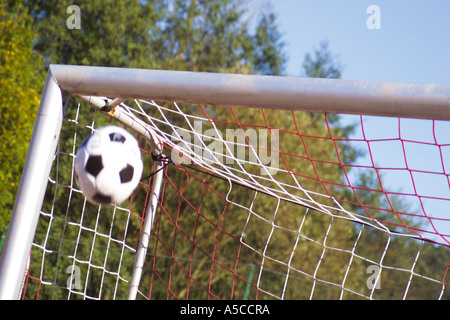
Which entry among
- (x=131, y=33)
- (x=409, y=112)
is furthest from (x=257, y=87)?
(x=131, y=33)

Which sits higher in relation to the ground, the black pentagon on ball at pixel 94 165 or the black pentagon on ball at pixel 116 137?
the black pentagon on ball at pixel 116 137

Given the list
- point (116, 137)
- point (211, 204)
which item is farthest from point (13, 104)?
point (116, 137)

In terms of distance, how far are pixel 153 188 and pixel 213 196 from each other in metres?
6.41

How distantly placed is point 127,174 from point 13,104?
20.3 feet

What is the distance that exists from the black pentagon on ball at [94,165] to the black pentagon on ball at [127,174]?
82 mm

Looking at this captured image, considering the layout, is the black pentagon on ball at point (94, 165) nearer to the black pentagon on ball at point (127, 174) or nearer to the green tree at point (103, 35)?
the black pentagon on ball at point (127, 174)

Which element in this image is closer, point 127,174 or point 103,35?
point 127,174

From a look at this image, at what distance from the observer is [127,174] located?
1.95m

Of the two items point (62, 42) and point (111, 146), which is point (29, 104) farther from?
point (111, 146)

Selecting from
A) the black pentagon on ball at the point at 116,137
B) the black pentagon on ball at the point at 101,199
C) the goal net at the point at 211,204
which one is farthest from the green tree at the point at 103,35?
the black pentagon on ball at the point at 101,199

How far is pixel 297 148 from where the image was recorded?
32.6 feet

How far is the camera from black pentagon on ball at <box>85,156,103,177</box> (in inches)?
74.4

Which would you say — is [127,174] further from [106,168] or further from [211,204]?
[211,204]

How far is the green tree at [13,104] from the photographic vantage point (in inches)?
293
